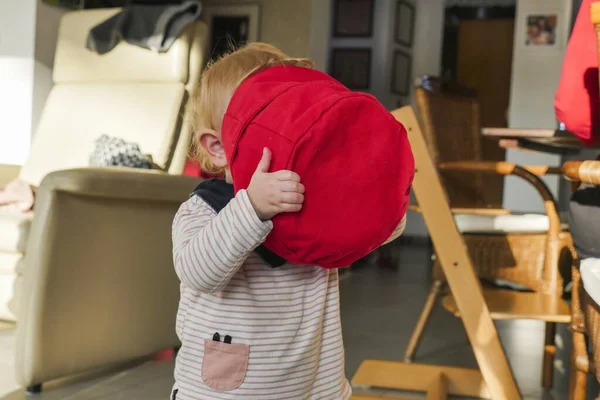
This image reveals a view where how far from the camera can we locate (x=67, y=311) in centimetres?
178

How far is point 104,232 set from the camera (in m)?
1.88

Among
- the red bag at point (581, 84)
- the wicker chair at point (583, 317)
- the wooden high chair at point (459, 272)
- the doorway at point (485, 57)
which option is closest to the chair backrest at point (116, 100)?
the wooden high chair at point (459, 272)

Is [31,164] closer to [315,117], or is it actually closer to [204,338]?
[204,338]

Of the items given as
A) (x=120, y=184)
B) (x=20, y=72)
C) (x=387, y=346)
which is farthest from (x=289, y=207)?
(x=20, y=72)

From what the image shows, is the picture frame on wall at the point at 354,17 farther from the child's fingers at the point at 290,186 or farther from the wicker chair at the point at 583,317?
the child's fingers at the point at 290,186

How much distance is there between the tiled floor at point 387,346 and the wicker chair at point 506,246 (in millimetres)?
203

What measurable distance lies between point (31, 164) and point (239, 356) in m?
2.18

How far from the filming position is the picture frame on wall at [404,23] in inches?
242

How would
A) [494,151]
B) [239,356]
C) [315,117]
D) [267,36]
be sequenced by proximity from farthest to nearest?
[494,151] → [267,36] → [239,356] → [315,117]

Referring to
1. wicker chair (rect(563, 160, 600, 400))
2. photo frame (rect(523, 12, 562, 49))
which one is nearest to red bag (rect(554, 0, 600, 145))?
wicker chair (rect(563, 160, 600, 400))

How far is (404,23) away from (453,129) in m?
4.16

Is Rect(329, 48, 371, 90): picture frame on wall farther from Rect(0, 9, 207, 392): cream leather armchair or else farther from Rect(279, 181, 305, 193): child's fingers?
Rect(279, 181, 305, 193): child's fingers

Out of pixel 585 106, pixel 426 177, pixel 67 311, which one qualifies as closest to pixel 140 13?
pixel 67 311

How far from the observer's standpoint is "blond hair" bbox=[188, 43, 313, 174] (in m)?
0.95
